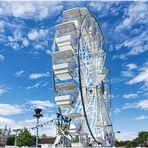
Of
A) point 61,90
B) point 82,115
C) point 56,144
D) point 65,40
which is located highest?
point 65,40

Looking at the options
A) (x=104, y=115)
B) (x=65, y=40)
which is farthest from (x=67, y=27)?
(x=104, y=115)

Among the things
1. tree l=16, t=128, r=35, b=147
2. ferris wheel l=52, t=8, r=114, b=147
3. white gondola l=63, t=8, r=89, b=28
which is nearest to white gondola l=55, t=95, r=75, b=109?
ferris wheel l=52, t=8, r=114, b=147

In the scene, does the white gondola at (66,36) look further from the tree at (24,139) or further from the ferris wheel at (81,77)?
the tree at (24,139)

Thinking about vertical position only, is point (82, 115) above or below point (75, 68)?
below

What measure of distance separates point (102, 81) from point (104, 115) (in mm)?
4816

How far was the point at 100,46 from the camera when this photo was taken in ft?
144

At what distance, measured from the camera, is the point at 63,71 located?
3525cm

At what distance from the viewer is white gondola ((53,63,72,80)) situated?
115ft

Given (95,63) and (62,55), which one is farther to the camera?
(95,63)

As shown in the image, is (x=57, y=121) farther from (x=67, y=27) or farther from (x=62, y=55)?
(x=67, y=27)

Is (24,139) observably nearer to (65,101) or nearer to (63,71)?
(65,101)

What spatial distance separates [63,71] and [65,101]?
11.9 feet

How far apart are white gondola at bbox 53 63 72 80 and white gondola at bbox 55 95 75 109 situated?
2.37 meters

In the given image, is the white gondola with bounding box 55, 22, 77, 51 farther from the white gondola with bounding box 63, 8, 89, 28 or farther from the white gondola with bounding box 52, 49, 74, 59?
the white gondola with bounding box 63, 8, 89, 28
